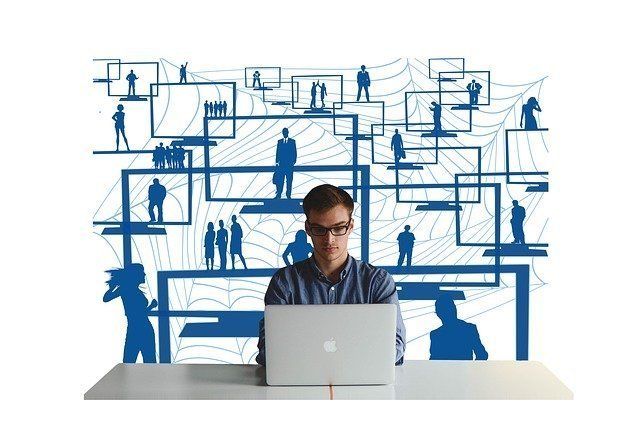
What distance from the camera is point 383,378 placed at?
3.03m

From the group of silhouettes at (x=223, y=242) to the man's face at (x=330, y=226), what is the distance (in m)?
1.76

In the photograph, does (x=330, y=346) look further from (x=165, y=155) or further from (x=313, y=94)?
(x=165, y=155)

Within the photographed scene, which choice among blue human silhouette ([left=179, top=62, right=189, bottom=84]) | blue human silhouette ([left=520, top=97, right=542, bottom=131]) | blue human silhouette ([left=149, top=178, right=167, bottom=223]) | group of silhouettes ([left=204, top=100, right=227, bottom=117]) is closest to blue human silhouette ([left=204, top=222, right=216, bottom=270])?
blue human silhouette ([left=149, top=178, right=167, bottom=223])

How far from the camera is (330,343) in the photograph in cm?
298

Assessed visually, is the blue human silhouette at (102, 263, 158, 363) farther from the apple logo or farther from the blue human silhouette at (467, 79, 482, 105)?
the apple logo

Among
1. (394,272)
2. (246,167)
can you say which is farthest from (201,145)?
(394,272)

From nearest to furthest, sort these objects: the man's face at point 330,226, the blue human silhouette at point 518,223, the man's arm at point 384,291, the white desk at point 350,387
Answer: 1. the white desk at point 350,387
2. the man's face at point 330,226
3. the man's arm at point 384,291
4. the blue human silhouette at point 518,223

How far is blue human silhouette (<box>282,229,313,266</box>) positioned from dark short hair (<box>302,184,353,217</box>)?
174 cm

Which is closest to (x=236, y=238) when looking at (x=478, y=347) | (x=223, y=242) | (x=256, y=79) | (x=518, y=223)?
(x=223, y=242)

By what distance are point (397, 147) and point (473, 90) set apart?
1.89 feet

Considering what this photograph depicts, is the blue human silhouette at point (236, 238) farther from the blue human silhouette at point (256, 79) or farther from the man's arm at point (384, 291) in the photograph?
the man's arm at point (384, 291)

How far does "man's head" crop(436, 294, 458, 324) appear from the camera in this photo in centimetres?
523

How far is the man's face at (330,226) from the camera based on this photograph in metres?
3.40

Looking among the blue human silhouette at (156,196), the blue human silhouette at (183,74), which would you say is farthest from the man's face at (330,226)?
the blue human silhouette at (183,74)
